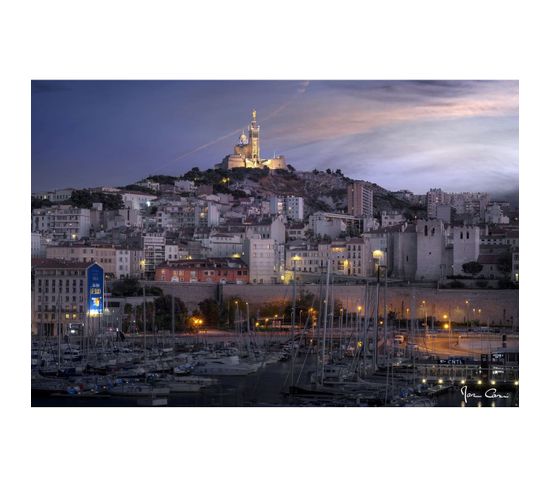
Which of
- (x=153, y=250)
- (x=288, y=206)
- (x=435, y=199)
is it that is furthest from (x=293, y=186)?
(x=435, y=199)

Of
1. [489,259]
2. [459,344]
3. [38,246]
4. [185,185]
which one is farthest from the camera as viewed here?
[185,185]

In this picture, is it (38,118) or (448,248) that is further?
(448,248)

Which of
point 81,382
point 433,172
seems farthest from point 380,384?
point 433,172

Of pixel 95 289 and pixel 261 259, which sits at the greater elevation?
pixel 261 259

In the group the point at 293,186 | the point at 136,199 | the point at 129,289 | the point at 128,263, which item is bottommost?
the point at 129,289

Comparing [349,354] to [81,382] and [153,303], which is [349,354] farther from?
[153,303]

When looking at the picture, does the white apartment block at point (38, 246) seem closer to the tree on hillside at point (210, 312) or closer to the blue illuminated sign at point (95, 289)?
the blue illuminated sign at point (95, 289)
